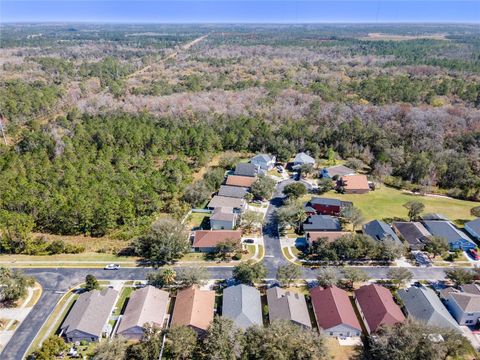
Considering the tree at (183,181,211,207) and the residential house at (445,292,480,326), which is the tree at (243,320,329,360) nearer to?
the residential house at (445,292,480,326)

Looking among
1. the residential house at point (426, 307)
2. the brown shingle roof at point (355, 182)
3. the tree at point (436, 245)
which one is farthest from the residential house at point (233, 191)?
the residential house at point (426, 307)

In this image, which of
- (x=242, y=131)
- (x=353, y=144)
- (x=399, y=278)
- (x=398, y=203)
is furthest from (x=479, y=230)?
(x=242, y=131)

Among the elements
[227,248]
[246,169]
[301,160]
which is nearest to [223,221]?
[227,248]

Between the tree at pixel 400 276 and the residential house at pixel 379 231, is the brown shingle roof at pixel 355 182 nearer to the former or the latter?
the residential house at pixel 379 231

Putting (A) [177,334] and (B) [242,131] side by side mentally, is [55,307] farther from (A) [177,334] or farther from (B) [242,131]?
(B) [242,131]

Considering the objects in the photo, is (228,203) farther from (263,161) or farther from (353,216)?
(353,216)

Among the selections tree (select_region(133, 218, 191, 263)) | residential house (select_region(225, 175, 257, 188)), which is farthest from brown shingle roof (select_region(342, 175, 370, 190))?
tree (select_region(133, 218, 191, 263))
